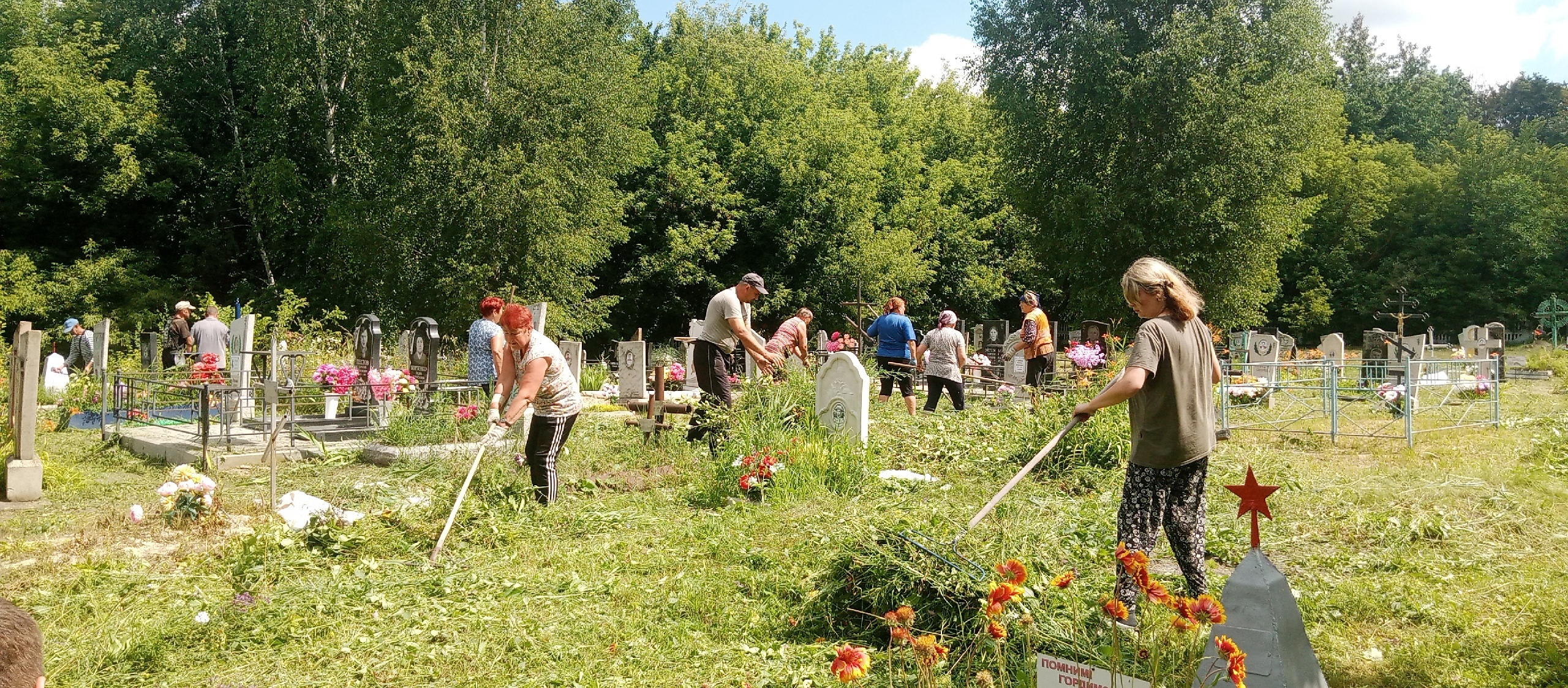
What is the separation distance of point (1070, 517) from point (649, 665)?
9.37ft

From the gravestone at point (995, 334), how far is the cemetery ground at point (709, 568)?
14.5m

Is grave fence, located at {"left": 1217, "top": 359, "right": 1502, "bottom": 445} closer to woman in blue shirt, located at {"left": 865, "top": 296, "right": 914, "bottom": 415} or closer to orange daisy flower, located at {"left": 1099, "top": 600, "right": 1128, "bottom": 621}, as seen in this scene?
woman in blue shirt, located at {"left": 865, "top": 296, "right": 914, "bottom": 415}

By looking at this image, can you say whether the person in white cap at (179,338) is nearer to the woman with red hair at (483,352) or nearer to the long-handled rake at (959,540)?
the woman with red hair at (483,352)

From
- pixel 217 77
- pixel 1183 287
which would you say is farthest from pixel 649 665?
pixel 217 77

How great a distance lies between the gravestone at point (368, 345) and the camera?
12.4 metres

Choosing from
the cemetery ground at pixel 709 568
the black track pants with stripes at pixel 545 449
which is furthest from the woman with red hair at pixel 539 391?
the cemetery ground at pixel 709 568

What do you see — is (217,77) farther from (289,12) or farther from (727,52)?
(727,52)

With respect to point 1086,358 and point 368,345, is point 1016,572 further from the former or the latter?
point 368,345

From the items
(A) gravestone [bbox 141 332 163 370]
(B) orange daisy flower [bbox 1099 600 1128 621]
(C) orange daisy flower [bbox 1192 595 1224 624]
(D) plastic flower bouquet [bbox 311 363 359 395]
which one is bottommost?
(B) orange daisy flower [bbox 1099 600 1128 621]

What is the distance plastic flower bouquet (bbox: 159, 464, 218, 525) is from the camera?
634 centimetres

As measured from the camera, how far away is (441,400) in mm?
10523

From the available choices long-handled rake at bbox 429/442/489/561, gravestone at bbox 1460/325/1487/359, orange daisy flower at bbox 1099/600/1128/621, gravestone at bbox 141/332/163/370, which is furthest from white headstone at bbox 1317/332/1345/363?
gravestone at bbox 141/332/163/370

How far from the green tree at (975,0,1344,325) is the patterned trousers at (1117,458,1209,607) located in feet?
74.6

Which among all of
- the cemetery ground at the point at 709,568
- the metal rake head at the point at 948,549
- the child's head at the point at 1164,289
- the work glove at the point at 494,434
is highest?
the child's head at the point at 1164,289
